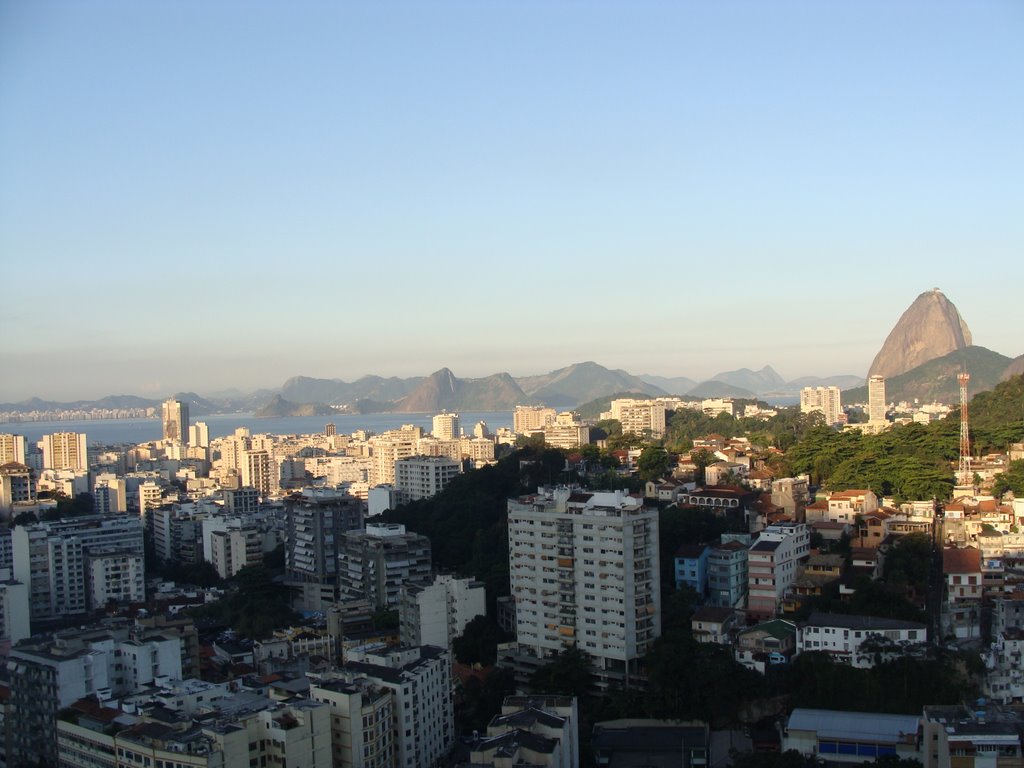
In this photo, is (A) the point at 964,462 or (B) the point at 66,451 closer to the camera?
(A) the point at 964,462

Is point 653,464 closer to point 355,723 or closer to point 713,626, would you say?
point 713,626

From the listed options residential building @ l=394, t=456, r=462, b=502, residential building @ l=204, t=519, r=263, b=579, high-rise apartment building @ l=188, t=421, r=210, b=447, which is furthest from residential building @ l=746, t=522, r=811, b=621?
high-rise apartment building @ l=188, t=421, r=210, b=447

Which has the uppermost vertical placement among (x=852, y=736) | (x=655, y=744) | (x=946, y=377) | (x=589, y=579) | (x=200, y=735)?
(x=946, y=377)

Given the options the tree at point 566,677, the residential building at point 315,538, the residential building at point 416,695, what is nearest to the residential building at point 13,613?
the residential building at point 315,538

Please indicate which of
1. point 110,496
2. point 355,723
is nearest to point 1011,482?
point 355,723

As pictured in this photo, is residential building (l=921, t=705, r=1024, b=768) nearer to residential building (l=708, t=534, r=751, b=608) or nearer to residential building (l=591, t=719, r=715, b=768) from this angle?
residential building (l=591, t=719, r=715, b=768)

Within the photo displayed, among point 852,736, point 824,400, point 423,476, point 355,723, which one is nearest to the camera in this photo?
point 355,723
